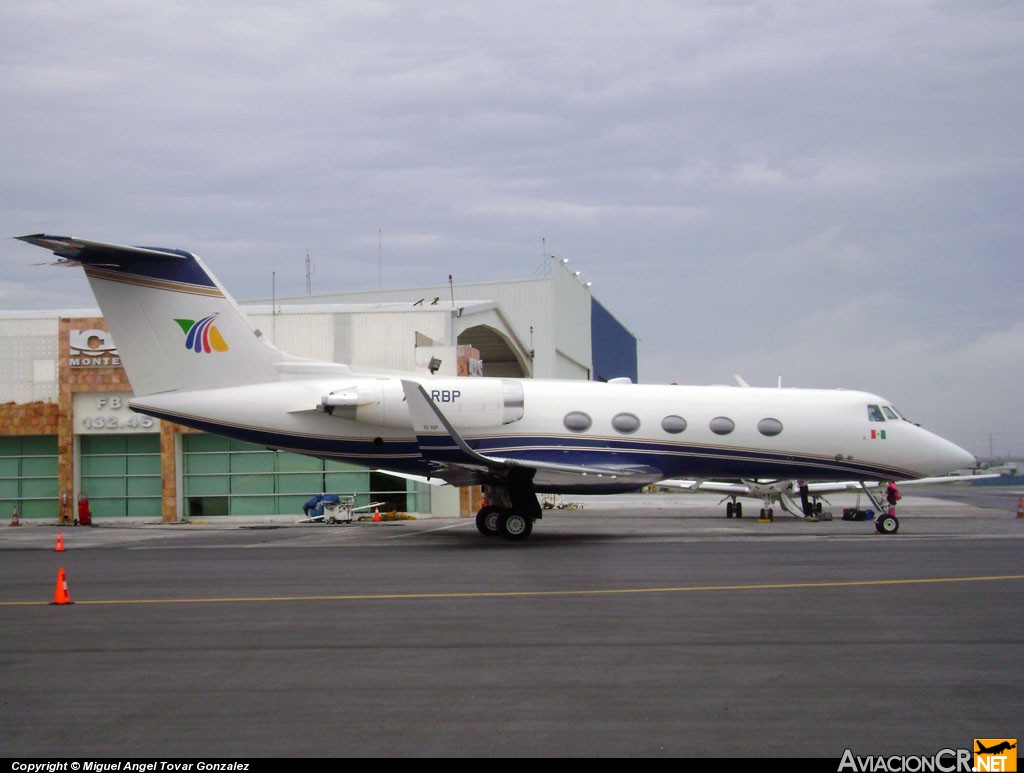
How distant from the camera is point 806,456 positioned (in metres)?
23.5

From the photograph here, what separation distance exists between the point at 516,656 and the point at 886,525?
55.3 feet

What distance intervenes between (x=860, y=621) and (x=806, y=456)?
13.6 metres

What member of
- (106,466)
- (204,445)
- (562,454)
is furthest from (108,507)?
(562,454)

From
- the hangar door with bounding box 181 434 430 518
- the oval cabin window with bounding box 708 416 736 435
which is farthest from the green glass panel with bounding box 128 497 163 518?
the oval cabin window with bounding box 708 416 736 435

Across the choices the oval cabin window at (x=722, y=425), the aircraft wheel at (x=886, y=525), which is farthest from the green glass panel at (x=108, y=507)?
the aircraft wheel at (x=886, y=525)

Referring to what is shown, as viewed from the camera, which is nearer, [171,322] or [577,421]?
[171,322]

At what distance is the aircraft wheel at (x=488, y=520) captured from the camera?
72.6ft

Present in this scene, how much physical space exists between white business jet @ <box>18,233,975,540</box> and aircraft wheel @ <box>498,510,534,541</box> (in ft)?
0.09

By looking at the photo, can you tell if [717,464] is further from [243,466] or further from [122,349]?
[243,466]

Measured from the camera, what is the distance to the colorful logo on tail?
2106cm

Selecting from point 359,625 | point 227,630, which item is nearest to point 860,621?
point 359,625

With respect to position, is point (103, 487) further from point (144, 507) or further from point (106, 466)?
point (144, 507)

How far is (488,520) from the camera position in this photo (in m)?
22.2

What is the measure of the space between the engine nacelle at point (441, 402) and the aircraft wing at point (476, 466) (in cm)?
67
